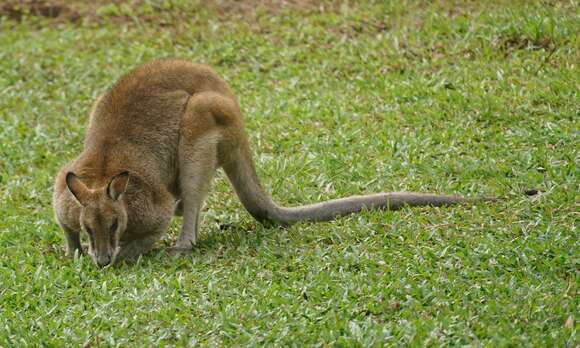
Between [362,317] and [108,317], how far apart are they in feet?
4.89

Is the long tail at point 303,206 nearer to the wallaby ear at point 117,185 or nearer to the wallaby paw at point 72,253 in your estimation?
the wallaby ear at point 117,185

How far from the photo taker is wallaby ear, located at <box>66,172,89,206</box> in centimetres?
647

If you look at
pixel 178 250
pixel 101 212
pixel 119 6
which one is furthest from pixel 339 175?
pixel 119 6

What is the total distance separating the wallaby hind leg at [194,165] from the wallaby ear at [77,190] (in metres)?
0.76

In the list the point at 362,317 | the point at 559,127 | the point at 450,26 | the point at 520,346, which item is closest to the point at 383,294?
the point at 362,317

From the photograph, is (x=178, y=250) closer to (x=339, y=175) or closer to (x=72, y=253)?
(x=72, y=253)

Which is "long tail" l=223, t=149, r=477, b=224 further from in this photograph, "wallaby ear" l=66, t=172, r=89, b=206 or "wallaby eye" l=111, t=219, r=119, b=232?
"wallaby ear" l=66, t=172, r=89, b=206

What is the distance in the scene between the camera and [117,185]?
651 cm

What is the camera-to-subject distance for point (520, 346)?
198 inches

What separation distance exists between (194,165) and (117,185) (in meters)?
0.64

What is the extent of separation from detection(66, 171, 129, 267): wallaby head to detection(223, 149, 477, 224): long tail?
939 mm

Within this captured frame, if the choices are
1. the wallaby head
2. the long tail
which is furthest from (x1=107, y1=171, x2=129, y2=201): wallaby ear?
the long tail

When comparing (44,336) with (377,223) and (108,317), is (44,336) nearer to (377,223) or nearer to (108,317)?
(108,317)

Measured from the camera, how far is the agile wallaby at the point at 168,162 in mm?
6863
